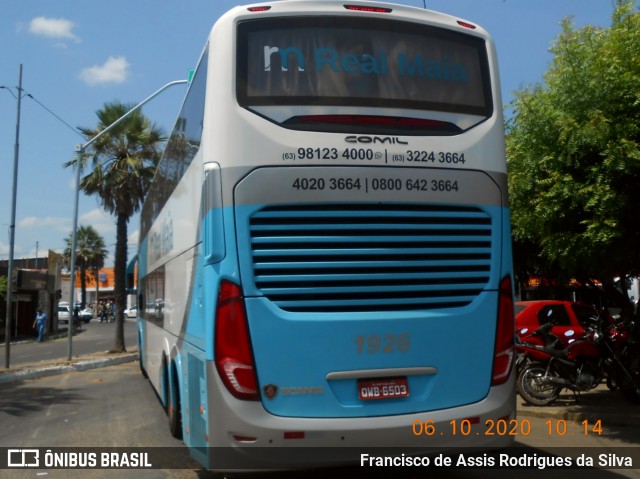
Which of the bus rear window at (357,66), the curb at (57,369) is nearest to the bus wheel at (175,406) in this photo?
the bus rear window at (357,66)

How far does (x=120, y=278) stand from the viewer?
26375mm

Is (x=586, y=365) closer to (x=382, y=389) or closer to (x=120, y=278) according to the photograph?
A: (x=382, y=389)

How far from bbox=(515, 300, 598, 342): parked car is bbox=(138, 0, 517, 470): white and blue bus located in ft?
26.9

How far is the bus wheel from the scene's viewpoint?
25.6 ft

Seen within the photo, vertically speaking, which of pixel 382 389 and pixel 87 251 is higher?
pixel 87 251

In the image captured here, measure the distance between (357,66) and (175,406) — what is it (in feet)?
14.7

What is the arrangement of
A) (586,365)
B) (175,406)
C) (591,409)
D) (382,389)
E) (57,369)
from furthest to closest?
(57,369) → (591,409) → (586,365) → (175,406) → (382,389)

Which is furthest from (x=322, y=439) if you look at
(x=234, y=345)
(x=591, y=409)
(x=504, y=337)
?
(x=591, y=409)

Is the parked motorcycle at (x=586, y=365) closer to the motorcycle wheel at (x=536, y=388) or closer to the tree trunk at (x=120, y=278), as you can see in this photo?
the motorcycle wheel at (x=536, y=388)

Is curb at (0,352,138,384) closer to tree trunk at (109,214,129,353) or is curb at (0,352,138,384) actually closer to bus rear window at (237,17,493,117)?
tree trunk at (109,214,129,353)

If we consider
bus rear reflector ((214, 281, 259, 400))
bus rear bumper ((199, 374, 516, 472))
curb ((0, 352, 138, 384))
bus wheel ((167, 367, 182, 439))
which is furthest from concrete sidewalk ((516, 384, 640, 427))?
curb ((0, 352, 138, 384))

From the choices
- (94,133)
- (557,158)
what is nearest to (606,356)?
(557,158)

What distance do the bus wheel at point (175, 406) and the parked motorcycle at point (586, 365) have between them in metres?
5.14

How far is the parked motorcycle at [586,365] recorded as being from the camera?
10.1m
